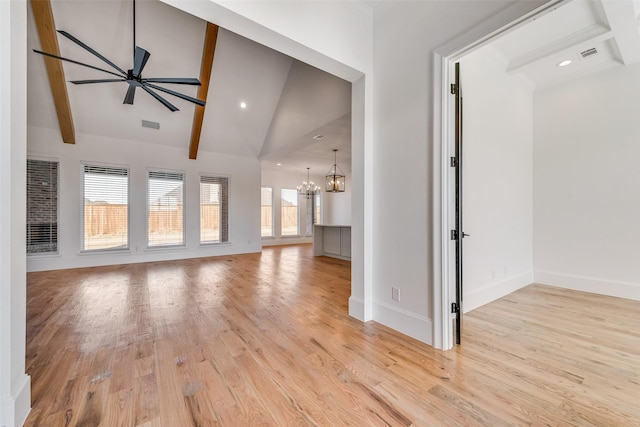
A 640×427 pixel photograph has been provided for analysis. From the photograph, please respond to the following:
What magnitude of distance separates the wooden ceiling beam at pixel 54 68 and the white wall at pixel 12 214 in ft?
13.3

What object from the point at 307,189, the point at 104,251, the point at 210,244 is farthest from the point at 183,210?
the point at 307,189

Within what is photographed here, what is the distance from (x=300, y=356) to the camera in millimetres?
2061

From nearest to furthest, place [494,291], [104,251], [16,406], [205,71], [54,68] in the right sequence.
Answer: [16,406]
[494,291]
[54,68]
[205,71]
[104,251]

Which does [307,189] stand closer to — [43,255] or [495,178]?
[495,178]

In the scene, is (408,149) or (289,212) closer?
(408,149)

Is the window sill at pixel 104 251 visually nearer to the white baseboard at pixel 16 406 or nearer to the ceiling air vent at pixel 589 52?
the white baseboard at pixel 16 406

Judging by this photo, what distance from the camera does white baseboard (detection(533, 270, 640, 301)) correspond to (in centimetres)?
342

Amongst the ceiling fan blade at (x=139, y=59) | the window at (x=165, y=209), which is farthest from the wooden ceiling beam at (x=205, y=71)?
the window at (x=165, y=209)

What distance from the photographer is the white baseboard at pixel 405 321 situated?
7.40 feet

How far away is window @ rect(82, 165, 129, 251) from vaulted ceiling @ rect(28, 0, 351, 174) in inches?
36.4

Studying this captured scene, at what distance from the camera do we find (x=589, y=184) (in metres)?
3.79

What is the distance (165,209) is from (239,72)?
13.0 feet

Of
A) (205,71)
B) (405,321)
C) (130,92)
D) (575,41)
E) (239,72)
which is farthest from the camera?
(239,72)

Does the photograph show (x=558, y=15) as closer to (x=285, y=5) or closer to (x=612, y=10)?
(x=612, y=10)
